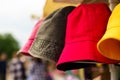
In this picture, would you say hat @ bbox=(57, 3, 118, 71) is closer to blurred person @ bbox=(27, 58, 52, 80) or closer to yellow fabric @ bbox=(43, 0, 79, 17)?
yellow fabric @ bbox=(43, 0, 79, 17)

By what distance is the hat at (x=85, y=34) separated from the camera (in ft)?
4.90

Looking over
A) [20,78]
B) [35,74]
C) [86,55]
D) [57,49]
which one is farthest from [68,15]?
[20,78]

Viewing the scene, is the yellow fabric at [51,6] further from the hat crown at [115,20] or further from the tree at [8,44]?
the tree at [8,44]

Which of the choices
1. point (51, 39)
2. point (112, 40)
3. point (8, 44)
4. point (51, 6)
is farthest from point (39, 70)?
point (8, 44)

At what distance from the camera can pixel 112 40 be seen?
1.45 metres

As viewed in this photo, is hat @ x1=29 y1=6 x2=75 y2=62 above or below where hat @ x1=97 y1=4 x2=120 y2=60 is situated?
below

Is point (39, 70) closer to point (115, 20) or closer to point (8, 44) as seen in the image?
point (115, 20)

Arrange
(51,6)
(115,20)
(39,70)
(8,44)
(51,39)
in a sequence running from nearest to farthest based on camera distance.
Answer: (115,20)
(51,39)
(51,6)
(39,70)
(8,44)

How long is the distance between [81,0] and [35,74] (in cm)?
360

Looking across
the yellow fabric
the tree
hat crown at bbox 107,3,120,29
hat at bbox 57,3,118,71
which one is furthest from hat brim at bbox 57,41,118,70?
the tree

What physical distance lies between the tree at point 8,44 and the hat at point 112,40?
23764 millimetres

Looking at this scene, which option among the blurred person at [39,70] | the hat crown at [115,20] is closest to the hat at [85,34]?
the hat crown at [115,20]

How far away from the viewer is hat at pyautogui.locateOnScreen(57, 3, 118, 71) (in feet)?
4.90

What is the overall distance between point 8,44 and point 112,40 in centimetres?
2641
